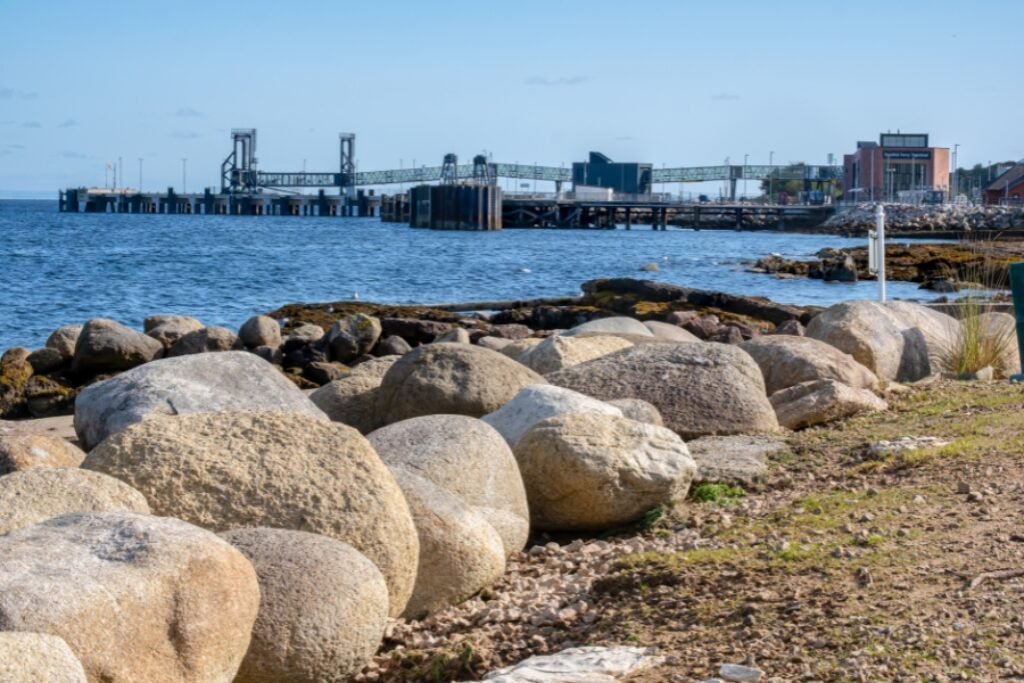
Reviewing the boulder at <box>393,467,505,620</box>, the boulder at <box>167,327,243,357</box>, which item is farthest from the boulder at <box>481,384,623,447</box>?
the boulder at <box>167,327,243,357</box>

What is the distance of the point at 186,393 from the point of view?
9031 mm

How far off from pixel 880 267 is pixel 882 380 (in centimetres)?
271

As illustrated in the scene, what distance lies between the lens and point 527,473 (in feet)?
25.6

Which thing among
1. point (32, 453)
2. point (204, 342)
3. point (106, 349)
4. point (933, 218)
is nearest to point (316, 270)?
point (204, 342)

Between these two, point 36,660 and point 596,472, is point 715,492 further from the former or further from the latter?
point 36,660

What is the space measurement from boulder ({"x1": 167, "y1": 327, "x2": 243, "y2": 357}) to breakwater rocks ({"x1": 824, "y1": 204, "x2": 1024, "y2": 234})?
53632 millimetres

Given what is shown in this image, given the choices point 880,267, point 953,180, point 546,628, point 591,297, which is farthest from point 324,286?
point 953,180

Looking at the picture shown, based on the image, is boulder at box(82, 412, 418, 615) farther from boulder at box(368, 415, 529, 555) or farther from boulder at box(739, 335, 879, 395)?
boulder at box(739, 335, 879, 395)

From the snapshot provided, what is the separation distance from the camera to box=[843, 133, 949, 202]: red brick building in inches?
4213

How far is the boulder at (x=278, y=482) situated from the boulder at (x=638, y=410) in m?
3.05

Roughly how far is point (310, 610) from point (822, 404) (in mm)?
5699

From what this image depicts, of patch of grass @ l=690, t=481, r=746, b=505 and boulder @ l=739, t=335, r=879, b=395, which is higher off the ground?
boulder @ l=739, t=335, r=879, b=395

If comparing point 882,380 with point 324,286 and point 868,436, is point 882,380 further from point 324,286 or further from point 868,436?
point 324,286

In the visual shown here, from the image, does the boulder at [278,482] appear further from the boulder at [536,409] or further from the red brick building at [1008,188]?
the red brick building at [1008,188]
